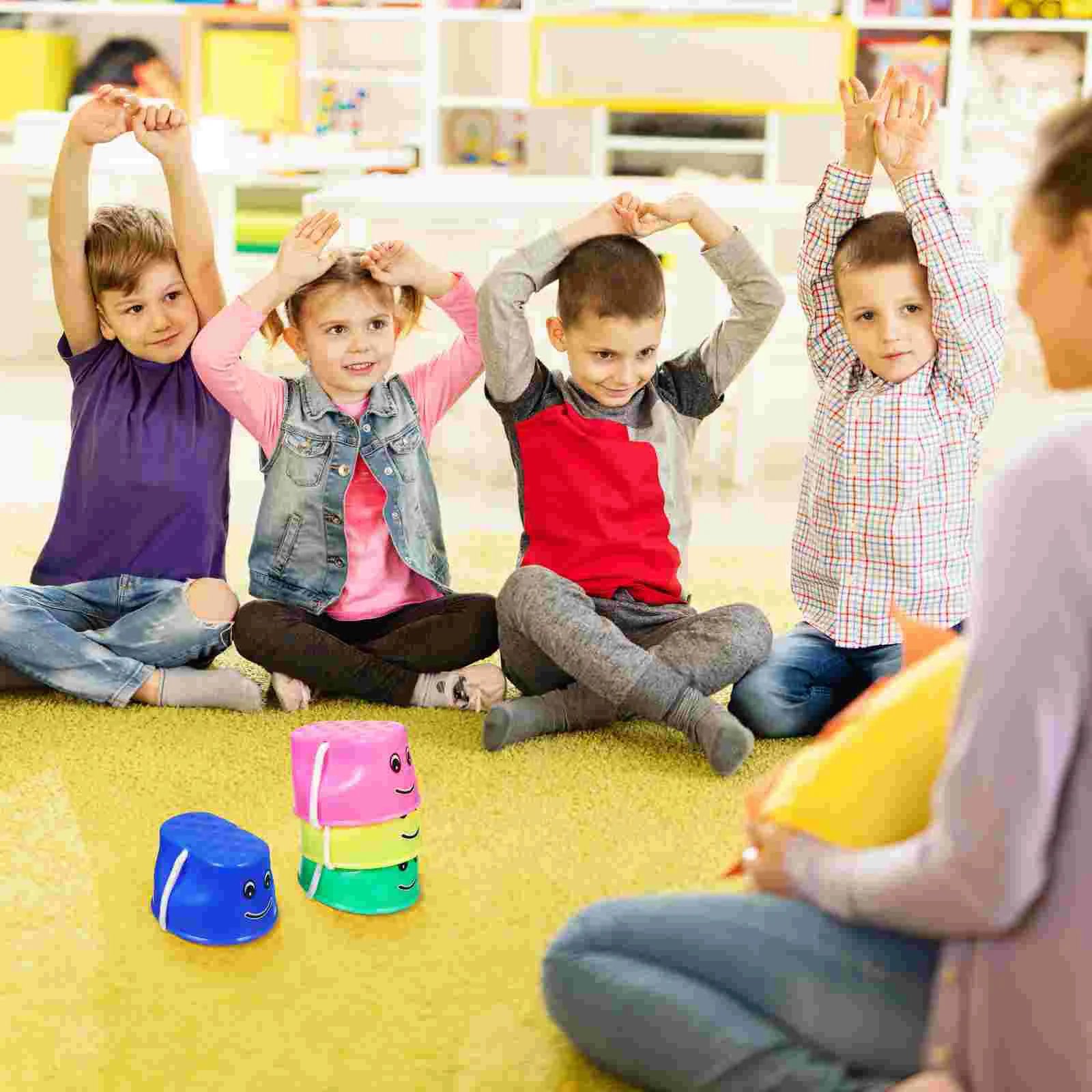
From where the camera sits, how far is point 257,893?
1352 mm

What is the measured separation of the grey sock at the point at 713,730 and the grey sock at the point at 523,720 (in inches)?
5.7

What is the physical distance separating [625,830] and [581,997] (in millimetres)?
496

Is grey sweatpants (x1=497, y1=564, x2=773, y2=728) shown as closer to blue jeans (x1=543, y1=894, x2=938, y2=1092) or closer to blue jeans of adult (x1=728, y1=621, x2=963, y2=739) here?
blue jeans of adult (x1=728, y1=621, x2=963, y2=739)

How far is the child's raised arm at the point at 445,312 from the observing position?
192 centimetres

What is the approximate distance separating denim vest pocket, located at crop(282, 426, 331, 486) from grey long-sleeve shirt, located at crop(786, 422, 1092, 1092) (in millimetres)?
1198

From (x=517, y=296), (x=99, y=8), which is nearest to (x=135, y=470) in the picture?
(x=517, y=296)

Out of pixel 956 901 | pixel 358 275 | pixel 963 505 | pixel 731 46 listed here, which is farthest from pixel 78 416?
pixel 731 46

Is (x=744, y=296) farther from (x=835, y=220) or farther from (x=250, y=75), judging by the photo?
(x=250, y=75)

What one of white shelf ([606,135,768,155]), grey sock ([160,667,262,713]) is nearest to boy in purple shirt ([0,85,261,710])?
grey sock ([160,667,262,713])

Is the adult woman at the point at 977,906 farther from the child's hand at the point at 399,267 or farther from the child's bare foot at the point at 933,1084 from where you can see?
the child's hand at the point at 399,267

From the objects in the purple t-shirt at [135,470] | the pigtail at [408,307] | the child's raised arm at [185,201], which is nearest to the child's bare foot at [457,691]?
the purple t-shirt at [135,470]

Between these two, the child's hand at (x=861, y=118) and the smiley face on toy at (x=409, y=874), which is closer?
the smiley face on toy at (x=409, y=874)

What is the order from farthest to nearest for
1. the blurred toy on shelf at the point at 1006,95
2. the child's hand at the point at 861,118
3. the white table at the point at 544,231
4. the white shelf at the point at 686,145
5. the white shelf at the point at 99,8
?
the white shelf at the point at 686,145 < the white shelf at the point at 99,8 < the blurred toy on shelf at the point at 1006,95 < the white table at the point at 544,231 < the child's hand at the point at 861,118

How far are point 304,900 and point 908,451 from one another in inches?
34.7
